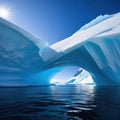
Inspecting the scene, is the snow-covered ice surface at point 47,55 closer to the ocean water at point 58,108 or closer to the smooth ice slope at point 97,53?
the smooth ice slope at point 97,53

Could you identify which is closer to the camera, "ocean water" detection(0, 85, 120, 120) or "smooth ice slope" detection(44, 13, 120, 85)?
"ocean water" detection(0, 85, 120, 120)

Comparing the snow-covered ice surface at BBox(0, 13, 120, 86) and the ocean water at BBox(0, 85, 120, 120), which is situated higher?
the snow-covered ice surface at BBox(0, 13, 120, 86)

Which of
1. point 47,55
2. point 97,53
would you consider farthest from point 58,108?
point 97,53

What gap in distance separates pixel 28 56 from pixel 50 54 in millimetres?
3167

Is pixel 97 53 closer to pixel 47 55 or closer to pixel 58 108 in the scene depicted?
pixel 47 55

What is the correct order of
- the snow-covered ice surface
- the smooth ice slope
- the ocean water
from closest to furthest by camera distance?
the ocean water < the snow-covered ice surface < the smooth ice slope

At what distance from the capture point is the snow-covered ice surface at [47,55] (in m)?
21.6

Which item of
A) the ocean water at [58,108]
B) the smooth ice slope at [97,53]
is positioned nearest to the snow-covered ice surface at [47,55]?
the smooth ice slope at [97,53]

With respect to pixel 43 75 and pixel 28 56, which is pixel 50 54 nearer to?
pixel 28 56

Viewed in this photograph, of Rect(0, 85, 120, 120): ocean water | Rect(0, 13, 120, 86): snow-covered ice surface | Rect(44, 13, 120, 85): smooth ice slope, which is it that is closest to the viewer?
Rect(0, 85, 120, 120): ocean water

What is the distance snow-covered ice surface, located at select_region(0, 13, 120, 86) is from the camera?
850 inches

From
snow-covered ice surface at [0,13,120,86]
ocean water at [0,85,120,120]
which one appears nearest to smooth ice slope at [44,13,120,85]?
snow-covered ice surface at [0,13,120,86]

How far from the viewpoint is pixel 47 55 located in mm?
24328

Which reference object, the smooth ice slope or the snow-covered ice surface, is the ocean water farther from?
the smooth ice slope
